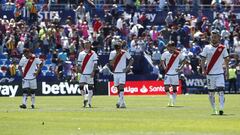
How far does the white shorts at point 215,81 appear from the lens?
2795 cm

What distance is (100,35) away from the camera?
2340 inches

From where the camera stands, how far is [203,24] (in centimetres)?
6291

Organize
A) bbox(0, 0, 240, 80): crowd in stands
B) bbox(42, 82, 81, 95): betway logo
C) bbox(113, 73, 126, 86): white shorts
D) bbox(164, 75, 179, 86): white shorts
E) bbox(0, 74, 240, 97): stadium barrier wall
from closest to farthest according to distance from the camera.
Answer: bbox(113, 73, 126, 86): white shorts, bbox(164, 75, 179, 86): white shorts, bbox(0, 74, 240, 97): stadium barrier wall, bbox(42, 82, 81, 95): betway logo, bbox(0, 0, 240, 80): crowd in stands

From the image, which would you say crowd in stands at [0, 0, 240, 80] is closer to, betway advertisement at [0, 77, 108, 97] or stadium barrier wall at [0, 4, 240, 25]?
stadium barrier wall at [0, 4, 240, 25]

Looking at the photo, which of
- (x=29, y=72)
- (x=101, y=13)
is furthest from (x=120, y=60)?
(x=101, y=13)

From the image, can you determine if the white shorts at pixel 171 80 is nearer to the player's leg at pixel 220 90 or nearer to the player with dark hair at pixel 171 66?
the player with dark hair at pixel 171 66

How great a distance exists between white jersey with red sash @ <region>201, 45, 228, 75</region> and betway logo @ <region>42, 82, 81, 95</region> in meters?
26.7

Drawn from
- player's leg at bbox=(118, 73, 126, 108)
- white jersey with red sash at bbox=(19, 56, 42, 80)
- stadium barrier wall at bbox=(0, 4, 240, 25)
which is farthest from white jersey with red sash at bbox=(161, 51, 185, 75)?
stadium barrier wall at bbox=(0, 4, 240, 25)

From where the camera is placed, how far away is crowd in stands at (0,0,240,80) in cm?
5684

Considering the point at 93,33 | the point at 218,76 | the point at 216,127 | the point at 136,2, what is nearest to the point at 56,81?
the point at 93,33

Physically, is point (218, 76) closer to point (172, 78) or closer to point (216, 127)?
point (216, 127)

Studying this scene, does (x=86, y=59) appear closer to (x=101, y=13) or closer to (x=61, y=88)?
(x=61, y=88)

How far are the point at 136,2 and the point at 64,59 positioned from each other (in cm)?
1054

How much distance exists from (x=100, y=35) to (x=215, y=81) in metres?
31.8
